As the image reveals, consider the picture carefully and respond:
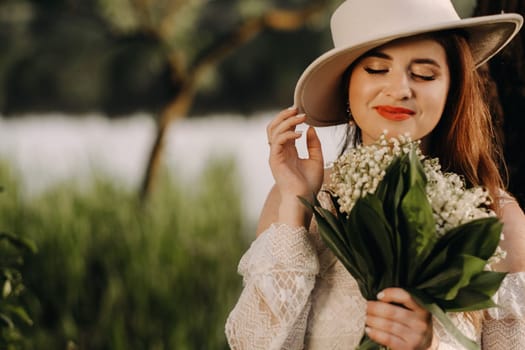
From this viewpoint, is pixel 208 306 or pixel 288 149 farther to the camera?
pixel 208 306

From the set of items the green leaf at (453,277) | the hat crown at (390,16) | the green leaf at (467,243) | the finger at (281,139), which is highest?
the hat crown at (390,16)

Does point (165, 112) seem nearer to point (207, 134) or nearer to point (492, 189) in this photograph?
point (207, 134)

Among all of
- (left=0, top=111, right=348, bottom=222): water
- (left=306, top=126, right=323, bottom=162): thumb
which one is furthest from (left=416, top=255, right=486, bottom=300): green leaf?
(left=0, top=111, right=348, bottom=222): water

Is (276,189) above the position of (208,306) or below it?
above

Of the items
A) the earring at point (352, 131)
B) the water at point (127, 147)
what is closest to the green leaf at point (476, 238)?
the earring at point (352, 131)

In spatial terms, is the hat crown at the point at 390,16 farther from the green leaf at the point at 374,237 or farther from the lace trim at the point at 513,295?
the lace trim at the point at 513,295

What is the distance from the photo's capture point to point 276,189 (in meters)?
1.83

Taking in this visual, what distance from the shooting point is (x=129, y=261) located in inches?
172

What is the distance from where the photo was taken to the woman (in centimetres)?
160

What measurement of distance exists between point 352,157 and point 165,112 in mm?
3495

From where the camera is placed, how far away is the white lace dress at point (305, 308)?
1.60m

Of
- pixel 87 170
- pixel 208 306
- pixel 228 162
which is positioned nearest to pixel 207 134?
pixel 228 162

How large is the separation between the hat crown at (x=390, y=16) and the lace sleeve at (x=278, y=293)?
0.42 m

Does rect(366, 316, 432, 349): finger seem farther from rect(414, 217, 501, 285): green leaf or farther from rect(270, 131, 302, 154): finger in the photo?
rect(270, 131, 302, 154): finger
